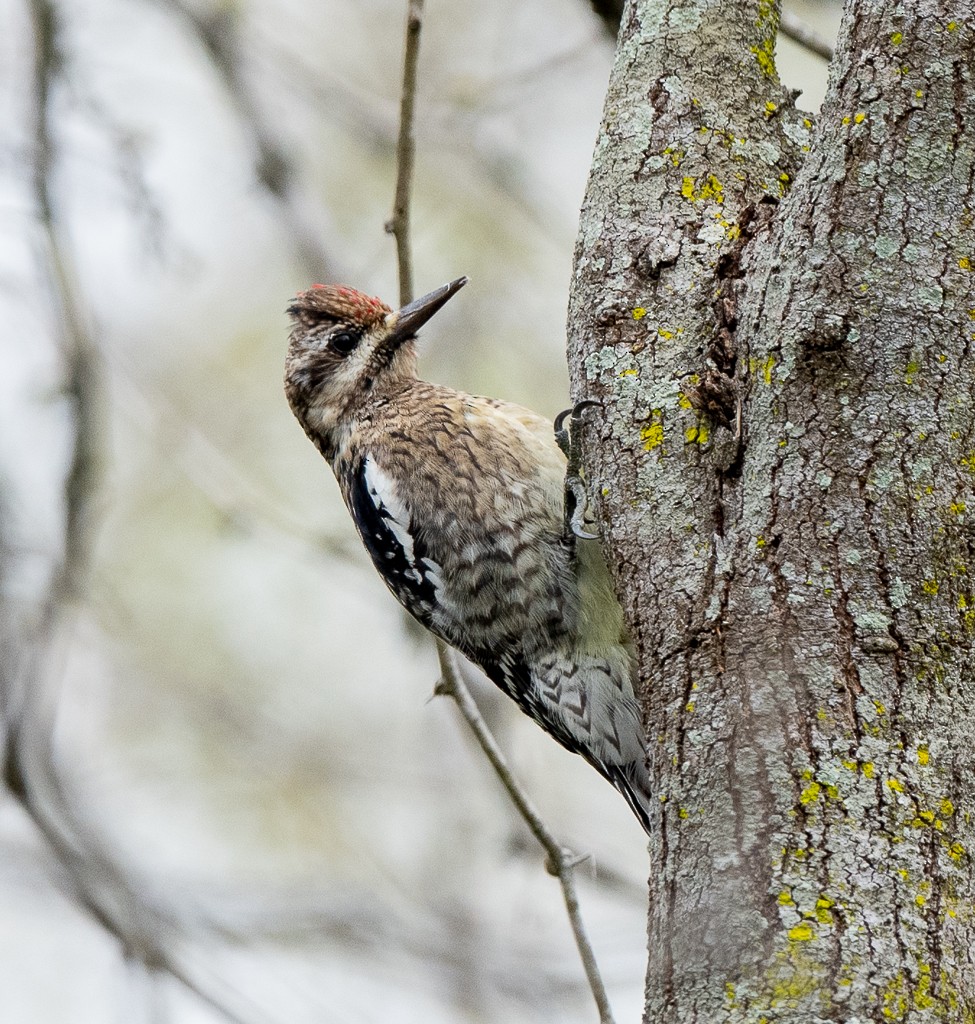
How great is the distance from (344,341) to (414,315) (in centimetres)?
33

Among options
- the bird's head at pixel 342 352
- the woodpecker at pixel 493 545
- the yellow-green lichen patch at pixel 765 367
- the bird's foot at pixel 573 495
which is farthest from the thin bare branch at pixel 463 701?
the yellow-green lichen patch at pixel 765 367

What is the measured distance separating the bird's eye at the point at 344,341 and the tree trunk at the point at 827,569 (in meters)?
2.18

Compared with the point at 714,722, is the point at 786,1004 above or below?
below

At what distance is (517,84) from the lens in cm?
584

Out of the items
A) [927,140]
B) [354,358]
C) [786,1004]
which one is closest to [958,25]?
[927,140]

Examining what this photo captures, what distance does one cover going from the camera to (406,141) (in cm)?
361

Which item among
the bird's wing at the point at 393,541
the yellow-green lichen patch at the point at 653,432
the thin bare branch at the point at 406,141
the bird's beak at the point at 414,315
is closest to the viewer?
the yellow-green lichen patch at the point at 653,432

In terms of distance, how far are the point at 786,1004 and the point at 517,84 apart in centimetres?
485

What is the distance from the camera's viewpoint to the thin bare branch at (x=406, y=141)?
3.51 m

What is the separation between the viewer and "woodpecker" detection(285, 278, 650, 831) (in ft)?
12.5

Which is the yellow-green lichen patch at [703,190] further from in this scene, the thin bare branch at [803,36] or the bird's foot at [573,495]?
the thin bare branch at [803,36]

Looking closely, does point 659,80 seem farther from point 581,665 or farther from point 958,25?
point 581,665

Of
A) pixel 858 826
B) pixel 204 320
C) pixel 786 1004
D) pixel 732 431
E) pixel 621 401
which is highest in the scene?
pixel 204 320

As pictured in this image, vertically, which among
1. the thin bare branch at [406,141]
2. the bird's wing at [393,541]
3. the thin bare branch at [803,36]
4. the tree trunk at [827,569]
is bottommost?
the tree trunk at [827,569]
